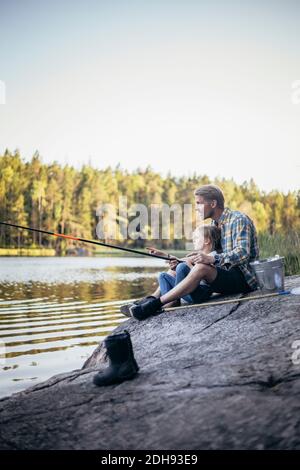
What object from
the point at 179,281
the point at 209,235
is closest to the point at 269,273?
the point at 209,235

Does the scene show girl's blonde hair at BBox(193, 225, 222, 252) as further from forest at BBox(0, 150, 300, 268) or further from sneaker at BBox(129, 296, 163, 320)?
forest at BBox(0, 150, 300, 268)

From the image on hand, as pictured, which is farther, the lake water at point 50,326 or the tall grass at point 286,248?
the tall grass at point 286,248

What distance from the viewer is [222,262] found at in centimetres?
461

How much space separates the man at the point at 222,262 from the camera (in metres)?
4.44

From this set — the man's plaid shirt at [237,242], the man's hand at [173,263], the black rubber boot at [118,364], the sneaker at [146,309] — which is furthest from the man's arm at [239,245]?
the black rubber boot at [118,364]

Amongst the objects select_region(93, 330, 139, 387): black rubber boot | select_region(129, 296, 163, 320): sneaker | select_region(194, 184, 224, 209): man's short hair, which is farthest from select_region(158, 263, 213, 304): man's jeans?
select_region(93, 330, 139, 387): black rubber boot

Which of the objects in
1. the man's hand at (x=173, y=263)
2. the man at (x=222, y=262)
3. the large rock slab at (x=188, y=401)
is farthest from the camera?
the man's hand at (x=173, y=263)

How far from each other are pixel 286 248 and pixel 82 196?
2225 inches

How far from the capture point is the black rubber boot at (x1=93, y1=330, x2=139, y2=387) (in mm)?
3127

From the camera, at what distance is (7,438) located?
263cm

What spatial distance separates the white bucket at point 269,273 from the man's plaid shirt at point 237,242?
5.4 inches

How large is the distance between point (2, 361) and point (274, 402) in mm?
4169

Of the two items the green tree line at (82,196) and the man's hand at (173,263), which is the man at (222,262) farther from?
the green tree line at (82,196)

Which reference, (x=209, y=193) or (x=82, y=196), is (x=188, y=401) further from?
(x=82, y=196)
